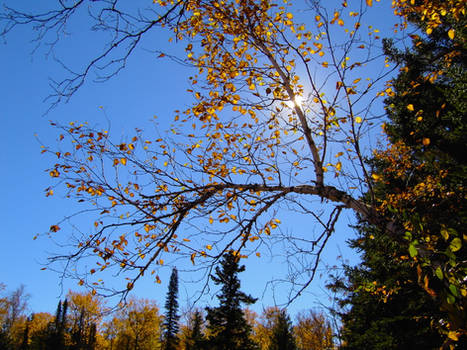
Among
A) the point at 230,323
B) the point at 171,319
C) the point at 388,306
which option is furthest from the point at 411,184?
the point at 171,319

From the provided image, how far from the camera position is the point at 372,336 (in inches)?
372

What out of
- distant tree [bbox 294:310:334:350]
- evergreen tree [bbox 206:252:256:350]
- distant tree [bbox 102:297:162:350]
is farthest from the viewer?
distant tree [bbox 102:297:162:350]

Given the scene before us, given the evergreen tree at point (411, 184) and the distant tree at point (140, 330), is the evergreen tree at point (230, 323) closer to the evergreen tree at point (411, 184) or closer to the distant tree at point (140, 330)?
the evergreen tree at point (411, 184)

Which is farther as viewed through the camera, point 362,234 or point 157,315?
point 157,315

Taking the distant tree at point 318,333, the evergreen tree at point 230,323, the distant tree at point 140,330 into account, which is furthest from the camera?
the distant tree at point 140,330

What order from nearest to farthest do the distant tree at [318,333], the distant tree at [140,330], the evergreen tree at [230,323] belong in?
the distant tree at [318,333] → the evergreen tree at [230,323] → the distant tree at [140,330]

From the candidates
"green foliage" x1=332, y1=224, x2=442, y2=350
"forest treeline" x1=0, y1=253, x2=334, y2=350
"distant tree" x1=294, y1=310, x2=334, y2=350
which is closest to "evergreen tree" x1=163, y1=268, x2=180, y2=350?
"forest treeline" x1=0, y1=253, x2=334, y2=350


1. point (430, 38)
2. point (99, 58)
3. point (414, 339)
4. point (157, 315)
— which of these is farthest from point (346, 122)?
point (157, 315)

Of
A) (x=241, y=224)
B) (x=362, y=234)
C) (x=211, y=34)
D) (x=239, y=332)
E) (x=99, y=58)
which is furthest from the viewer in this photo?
(x=239, y=332)

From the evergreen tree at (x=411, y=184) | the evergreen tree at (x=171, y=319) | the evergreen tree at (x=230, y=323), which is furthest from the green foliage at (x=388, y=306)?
the evergreen tree at (x=171, y=319)

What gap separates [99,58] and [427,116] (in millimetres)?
10378

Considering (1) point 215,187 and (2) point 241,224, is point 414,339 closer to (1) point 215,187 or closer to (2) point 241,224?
(2) point 241,224

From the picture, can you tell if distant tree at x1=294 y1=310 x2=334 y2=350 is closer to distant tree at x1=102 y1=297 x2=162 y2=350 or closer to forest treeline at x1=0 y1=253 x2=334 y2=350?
forest treeline at x1=0 y1=253 x2=334 y2=350

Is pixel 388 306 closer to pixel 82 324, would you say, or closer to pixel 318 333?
pixel 318 333
